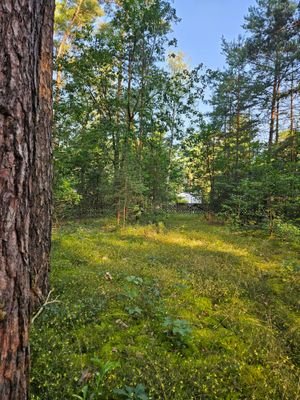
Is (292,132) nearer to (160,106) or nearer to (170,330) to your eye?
(160,106)

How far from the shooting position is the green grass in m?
1.87

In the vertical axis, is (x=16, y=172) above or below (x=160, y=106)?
below

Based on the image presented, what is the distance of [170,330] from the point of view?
2.55 meters

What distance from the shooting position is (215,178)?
14195 millimetres

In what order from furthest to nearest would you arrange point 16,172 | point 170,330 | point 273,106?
1. point 273,106
2. point 170,330
3. point 16,172

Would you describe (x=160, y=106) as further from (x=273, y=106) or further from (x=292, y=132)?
(x=292, y=132)

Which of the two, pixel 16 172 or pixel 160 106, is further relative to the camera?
pixel 160 106

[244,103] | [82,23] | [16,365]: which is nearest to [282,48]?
[244,103]

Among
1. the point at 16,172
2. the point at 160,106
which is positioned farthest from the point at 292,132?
the point at 16,172

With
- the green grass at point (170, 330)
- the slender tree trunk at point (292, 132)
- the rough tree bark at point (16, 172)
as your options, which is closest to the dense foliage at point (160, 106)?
the slender tree trunk at point (292, 132)

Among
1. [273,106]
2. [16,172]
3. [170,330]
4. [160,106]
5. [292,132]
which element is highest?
[273,106]

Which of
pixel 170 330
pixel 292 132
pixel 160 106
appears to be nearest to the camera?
pixel 170 330

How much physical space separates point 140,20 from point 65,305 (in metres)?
12.7

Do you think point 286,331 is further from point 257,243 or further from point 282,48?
point 282,48
